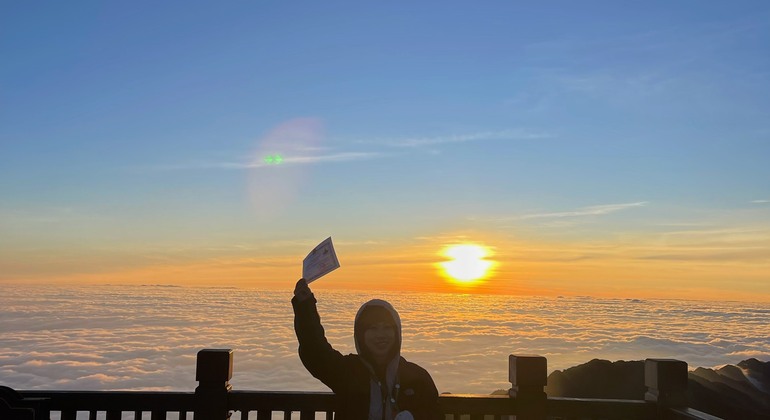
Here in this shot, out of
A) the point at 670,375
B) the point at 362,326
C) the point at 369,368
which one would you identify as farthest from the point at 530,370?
the point at 362,326

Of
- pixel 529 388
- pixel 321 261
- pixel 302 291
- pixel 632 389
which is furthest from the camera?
pixel 632 389

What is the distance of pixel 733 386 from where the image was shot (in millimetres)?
24141

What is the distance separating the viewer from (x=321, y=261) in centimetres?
399

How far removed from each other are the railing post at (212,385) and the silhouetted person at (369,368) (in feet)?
7.13

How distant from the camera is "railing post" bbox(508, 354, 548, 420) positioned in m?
6.33

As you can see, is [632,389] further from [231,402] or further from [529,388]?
[231,402]

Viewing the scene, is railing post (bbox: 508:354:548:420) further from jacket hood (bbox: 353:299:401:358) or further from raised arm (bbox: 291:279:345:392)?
raised arm (bbox: 291:279:345:392)

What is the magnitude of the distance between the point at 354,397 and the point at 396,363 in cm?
39

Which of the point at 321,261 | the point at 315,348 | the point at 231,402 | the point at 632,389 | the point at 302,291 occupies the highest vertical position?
the point at 321,261

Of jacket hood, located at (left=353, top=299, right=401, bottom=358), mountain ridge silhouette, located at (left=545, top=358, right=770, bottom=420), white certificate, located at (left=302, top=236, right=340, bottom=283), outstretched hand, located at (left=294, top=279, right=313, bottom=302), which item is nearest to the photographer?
white certificate, located at (left=302, top=236, right=340, bottom=283)

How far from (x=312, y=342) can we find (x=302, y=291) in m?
0.37

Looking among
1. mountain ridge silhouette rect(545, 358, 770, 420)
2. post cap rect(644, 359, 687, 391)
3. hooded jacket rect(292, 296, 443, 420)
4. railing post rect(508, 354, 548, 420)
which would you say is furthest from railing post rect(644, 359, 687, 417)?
mountain ridge silhouette rect(545, 358, 770, 420)

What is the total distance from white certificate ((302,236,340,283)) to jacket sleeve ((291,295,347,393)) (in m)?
0.25

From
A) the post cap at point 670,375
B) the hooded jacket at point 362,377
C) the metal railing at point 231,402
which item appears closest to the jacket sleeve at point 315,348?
the hooded jacket at point 362,377
